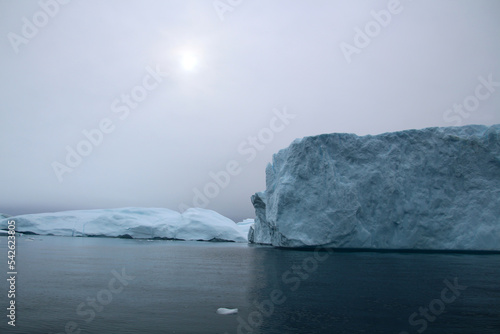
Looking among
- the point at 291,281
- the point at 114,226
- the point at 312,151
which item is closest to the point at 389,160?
the point at 312,151

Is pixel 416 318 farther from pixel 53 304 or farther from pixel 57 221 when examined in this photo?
pixel 57 221

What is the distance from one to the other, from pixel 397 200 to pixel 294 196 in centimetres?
606

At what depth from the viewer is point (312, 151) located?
2314 centimetres
